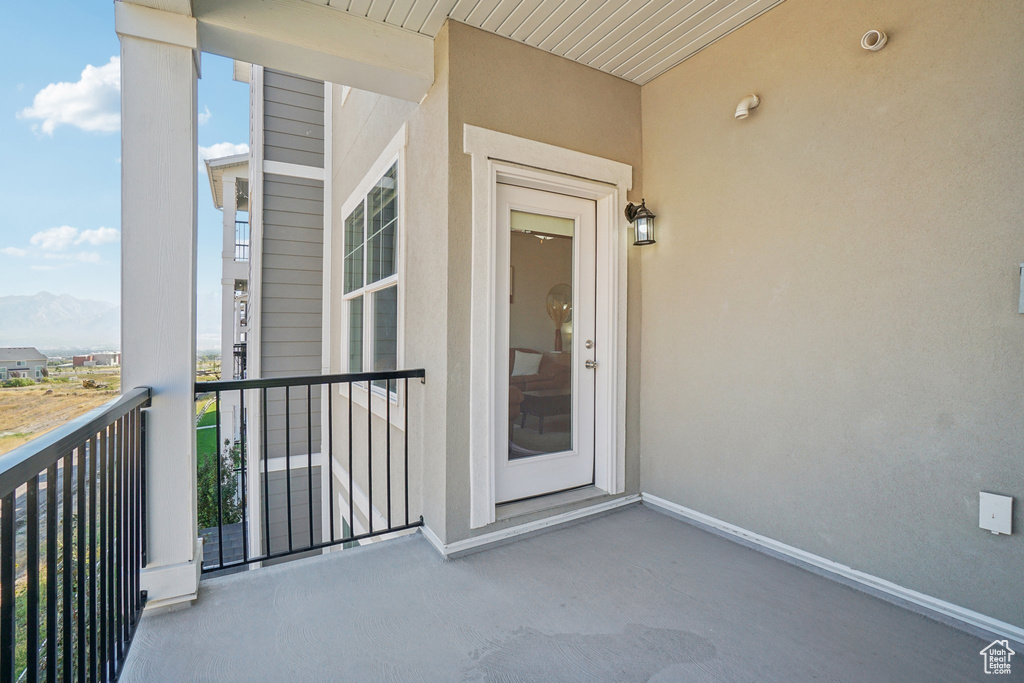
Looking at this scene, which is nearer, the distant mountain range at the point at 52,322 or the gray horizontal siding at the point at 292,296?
the distant mountain range at the point at 52,322

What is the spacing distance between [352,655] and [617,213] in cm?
263

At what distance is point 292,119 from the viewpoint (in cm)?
564

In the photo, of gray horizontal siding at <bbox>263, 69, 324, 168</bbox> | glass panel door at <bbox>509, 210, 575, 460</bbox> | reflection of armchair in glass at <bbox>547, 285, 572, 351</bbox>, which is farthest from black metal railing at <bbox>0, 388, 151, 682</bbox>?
gray horizontal siding at <bbox>263, 69, 324, 168</bbox>

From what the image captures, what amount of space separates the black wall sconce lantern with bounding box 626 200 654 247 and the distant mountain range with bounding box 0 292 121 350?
262 centimetres

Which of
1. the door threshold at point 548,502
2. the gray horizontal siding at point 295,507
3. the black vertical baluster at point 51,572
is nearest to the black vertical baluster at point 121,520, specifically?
the black vertical baluster at point 51,572

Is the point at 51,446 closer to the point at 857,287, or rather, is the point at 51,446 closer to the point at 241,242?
the point at 857,287

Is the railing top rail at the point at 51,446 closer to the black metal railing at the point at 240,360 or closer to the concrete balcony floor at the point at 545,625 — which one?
the concrete balcony floor at the point at 545,625

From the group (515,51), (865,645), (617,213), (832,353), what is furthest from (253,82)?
(865,645)

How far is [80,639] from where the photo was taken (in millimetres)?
A: 1256

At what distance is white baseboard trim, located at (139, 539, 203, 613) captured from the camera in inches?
74.5

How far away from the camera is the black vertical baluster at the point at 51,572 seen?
1.03 m

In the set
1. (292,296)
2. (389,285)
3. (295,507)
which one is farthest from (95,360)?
(295,507)

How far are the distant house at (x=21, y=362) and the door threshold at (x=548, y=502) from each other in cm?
199

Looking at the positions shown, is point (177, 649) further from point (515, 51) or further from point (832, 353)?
point (515, 51)
